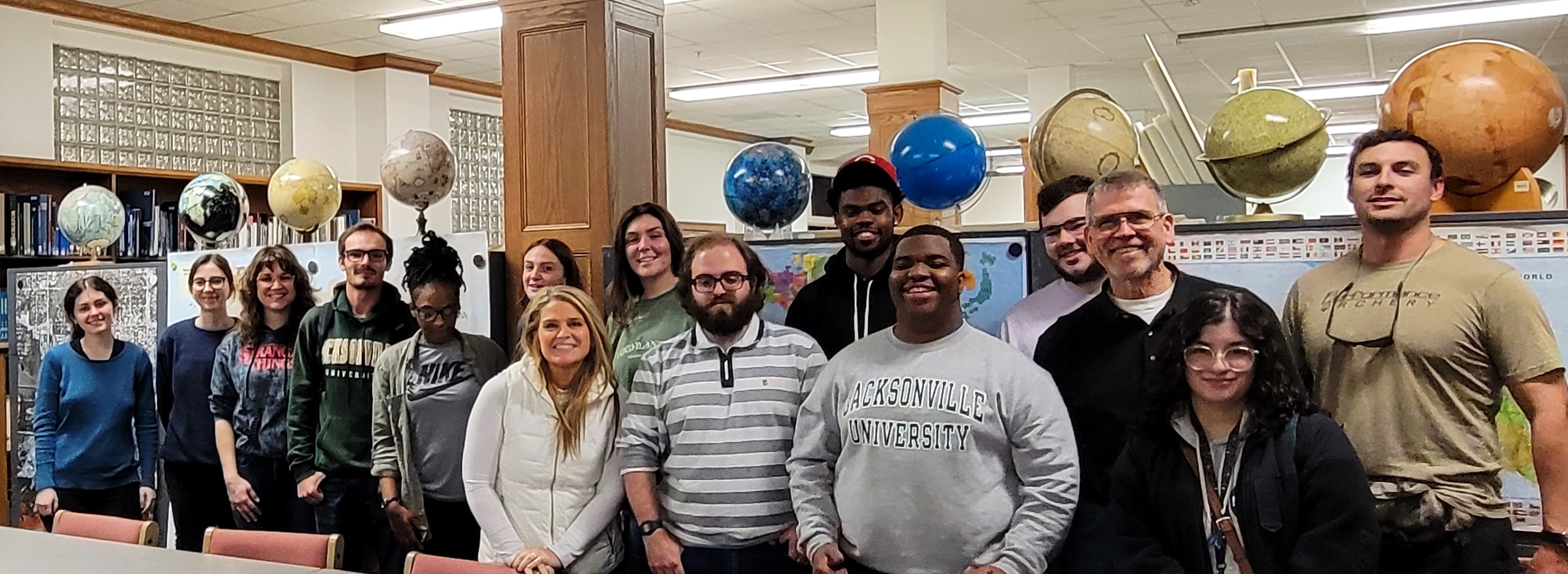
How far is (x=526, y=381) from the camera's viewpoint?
283cm

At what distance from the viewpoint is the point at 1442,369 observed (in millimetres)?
2143

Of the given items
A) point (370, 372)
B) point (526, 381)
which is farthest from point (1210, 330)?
point (370, 372)

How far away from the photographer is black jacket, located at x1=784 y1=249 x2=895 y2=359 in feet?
9.14

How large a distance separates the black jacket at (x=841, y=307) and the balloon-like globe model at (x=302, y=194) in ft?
7.11

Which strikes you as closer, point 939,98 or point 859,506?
point 859,506

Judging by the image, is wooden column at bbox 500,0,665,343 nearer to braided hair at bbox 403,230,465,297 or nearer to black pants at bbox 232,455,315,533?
braided hair at bbox 403,230,465,297

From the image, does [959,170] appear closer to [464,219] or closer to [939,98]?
[939,98]

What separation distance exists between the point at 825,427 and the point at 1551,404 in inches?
51.7

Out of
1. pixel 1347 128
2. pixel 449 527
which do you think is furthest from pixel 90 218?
pixel 1347 128

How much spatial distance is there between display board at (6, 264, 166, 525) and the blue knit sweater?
1.65 feet

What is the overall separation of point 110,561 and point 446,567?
761 mm

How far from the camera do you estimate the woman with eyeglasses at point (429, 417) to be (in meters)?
3.17

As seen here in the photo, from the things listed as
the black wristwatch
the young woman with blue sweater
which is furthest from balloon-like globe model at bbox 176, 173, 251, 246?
the black wristwatch

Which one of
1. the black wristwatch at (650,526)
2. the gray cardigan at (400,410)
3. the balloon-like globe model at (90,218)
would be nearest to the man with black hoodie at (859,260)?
the black wristwatch at (650,526)
